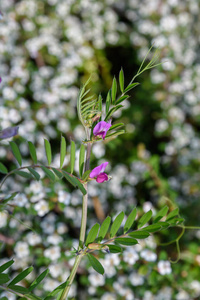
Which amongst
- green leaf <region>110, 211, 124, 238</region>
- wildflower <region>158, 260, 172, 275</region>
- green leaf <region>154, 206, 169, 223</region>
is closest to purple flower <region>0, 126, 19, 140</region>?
green leaf <region>110, 211, 124, 238</region>

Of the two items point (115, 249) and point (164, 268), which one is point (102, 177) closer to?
point (115, 249)

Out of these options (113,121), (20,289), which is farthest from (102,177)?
(113,121)

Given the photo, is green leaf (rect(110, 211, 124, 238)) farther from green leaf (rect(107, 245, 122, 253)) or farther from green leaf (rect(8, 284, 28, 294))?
green leaf (rect(8, 284, 28, 294))

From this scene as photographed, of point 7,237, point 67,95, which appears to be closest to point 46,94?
point 67,95

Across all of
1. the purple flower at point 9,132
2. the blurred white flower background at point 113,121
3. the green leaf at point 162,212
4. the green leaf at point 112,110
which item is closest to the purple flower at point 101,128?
the green leaf at point 112,110

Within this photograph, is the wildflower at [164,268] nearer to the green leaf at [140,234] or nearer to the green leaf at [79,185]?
the green leaf at [140,234]

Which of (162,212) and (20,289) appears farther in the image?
(162,212)

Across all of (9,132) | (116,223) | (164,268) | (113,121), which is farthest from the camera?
(113,121)

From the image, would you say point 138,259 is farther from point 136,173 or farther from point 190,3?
point 190,3
